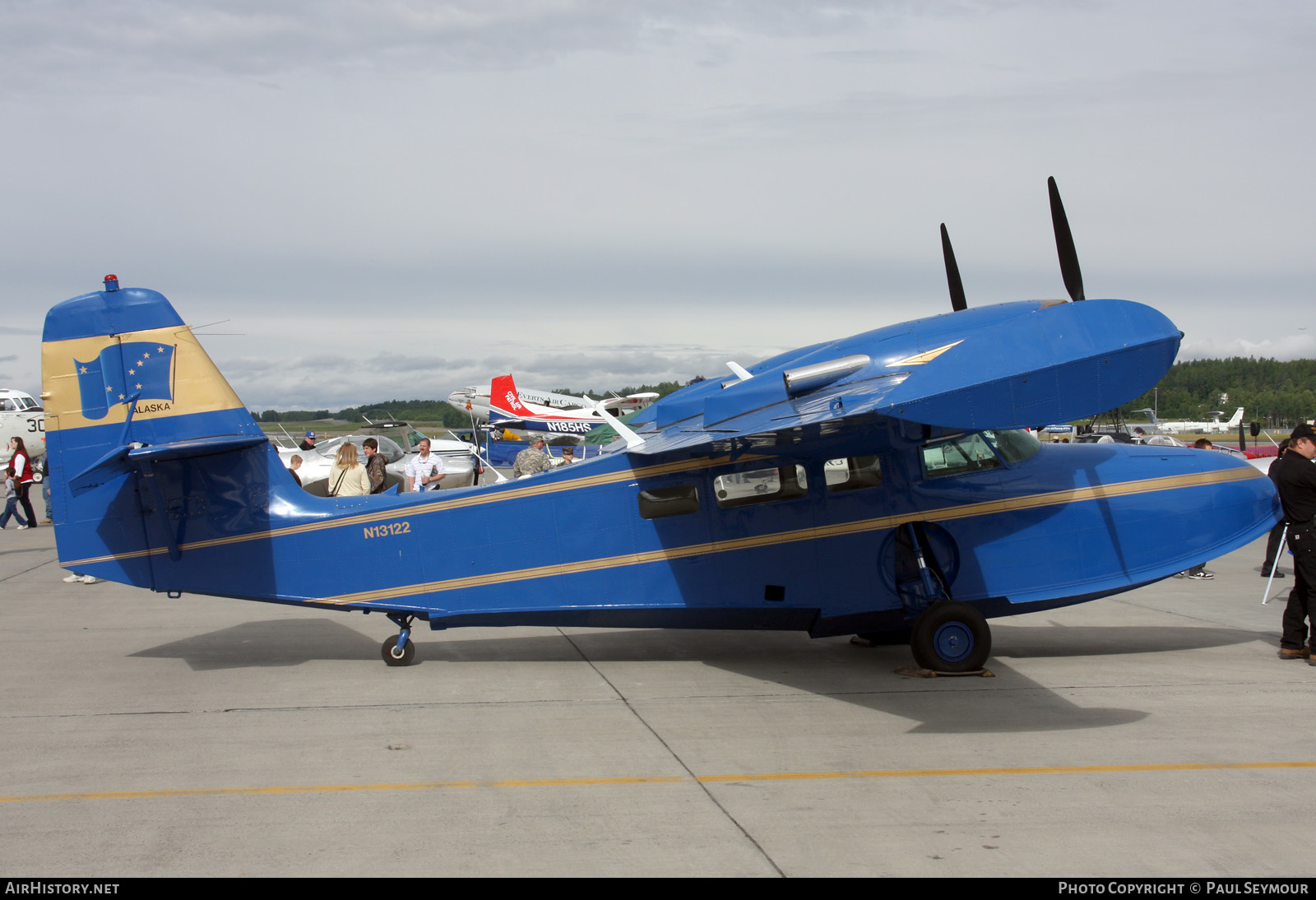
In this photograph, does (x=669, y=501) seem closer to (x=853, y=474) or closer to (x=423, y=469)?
(x=853, y=474)

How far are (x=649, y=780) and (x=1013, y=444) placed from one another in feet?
15.6

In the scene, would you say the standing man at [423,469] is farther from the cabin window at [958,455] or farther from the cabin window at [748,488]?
the cabin window at [958,455]

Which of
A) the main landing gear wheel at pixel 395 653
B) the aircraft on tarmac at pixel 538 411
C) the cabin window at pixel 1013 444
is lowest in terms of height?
the aircraft on tarmac at pixel 538 411

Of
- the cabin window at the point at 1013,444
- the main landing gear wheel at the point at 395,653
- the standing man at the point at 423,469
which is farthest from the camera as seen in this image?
the standing man at the point at 423,469

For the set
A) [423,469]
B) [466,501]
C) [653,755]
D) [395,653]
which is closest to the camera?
[653,755]

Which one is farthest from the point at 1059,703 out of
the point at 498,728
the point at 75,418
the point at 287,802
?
the point at 75,418

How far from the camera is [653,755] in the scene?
6.10 metres

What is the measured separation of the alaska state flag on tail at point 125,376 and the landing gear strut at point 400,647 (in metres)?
2.87

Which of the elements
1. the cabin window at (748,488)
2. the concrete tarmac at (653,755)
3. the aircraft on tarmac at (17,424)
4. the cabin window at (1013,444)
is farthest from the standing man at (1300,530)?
the aircraft on tarmac at (17,424)

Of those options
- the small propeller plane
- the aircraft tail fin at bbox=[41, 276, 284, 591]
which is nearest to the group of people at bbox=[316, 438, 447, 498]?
the aircraft tail fin at bbox=[41, 276, 284, 591]

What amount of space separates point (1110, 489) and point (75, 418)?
9163 mm

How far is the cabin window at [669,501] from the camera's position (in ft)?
26.8

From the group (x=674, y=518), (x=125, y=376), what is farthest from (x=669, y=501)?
(x=125, y=376)

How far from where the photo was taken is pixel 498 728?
6715 mm
